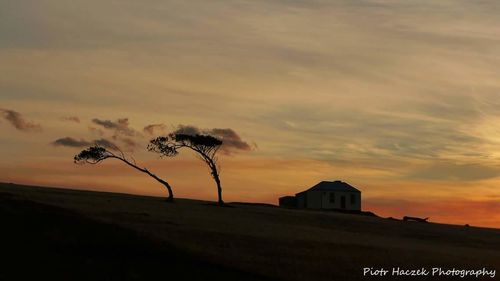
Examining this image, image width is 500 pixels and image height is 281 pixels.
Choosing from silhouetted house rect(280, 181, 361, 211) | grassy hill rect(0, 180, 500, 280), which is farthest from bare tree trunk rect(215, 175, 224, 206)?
grassy hill rect(0, 180, 500, 280)

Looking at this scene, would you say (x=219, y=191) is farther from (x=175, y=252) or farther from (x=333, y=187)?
(x=175, y=252)

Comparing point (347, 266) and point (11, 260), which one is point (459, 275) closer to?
point (347, 266)

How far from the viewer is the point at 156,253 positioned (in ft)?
114

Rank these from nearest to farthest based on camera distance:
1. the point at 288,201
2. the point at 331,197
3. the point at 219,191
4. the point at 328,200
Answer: the point at 219,191
the point at 328,200
the point at 331,197
the point at 288,201

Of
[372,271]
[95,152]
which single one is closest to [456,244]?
[372,271]

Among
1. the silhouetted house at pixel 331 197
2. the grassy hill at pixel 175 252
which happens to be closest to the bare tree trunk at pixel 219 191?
the silhouetted house at pixel 331 197

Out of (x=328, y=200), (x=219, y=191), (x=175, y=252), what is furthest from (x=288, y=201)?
(x=175, y=252)

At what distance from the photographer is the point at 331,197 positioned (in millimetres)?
124625

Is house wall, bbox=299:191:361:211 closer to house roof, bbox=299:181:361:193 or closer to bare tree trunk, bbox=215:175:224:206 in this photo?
house roof, bbox=299:181:361:193

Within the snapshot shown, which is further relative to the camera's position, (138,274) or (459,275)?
(459,275)

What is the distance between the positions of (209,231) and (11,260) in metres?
17.2

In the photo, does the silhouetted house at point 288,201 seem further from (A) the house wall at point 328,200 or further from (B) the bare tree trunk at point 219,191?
(B) the bare tree trunk at point 219,191

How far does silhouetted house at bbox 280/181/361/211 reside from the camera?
124 meters

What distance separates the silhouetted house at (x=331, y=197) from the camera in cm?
12400
